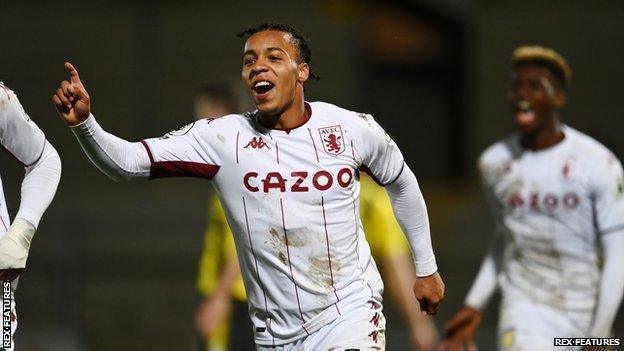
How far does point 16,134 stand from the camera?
5691 mm

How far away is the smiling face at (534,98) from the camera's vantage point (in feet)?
25.4

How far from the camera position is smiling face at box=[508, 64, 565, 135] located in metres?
7.73

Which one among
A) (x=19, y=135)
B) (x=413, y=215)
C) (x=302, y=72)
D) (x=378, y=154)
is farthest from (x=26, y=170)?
(x=413, y=215)

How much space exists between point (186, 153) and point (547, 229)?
2558 millimetres

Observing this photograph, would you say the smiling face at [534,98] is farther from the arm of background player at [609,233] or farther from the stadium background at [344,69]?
the stadium background at [344,69]

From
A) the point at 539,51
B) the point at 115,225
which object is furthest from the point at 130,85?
the point at 539,51

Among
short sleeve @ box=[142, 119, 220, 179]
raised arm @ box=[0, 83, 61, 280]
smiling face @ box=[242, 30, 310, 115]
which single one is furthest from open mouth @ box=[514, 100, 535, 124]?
raised arm @ box=[0, 83, 61, 280]

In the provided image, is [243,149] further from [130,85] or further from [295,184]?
[130,85]

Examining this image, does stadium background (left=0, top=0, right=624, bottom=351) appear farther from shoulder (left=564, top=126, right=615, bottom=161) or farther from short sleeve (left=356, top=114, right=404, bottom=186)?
short sleeve (left=356, top=114, right=404, bottom=186)

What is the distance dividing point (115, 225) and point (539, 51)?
7.90m

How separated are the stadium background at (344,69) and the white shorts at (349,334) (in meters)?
9.42

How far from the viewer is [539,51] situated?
782 centimetres

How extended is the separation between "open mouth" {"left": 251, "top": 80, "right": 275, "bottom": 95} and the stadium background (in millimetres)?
9492

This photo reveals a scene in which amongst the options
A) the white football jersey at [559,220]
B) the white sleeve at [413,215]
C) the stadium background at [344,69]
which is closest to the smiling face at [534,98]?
the white football jersey at [559,220]
